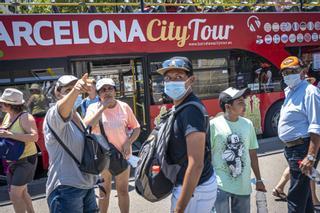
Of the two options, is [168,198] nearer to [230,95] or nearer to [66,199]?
[230,95]

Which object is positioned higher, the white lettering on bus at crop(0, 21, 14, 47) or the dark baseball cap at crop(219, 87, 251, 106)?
the white lettering on bus at crop(0, 21, 14, 47)

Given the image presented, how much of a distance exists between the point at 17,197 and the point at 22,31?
13.0 feet

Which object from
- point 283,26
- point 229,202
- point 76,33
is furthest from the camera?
point 283,26

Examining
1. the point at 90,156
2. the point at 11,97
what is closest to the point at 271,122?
the point at 11,97

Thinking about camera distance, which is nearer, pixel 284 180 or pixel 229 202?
pixel 229 202

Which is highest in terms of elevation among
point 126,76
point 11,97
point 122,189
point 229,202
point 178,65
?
point 126,76

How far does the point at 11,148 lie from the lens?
4.21 m

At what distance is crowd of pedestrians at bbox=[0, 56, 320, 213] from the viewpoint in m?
2.47

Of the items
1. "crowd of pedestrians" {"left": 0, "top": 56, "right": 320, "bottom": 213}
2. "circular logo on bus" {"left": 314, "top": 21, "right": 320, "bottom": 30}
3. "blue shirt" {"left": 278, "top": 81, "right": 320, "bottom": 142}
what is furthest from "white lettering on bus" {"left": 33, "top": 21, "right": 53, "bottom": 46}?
"circular logo on bus" {"left": 314, "top": 21, "right": 320, "bottom": 30}

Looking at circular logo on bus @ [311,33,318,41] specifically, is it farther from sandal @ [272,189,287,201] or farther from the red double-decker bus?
sandal @ [272,189,287,201]

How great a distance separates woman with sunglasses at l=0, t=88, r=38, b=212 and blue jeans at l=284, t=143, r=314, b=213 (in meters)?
2.58

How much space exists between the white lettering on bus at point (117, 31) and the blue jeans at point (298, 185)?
518cm

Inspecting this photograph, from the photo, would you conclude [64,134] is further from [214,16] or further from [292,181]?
[214,16]

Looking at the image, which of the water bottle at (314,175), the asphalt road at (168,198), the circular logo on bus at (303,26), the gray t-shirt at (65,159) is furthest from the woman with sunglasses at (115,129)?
the circular logo on bus at (303,26)
